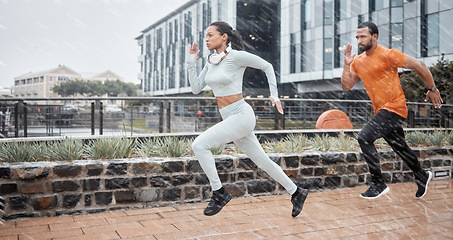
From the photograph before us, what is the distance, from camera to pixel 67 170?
4531 millimetres

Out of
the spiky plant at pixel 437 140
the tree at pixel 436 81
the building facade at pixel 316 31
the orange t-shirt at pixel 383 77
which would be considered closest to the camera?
the orange t-shirt at pixel 383 77

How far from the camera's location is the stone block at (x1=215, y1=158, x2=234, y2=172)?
5.25 m

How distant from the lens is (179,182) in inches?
197

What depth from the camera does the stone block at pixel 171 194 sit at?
194 inches

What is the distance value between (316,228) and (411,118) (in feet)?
31.4

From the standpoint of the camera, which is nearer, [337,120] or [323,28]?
[337,120]

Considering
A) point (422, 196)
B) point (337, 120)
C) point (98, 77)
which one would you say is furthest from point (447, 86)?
point (98, 77)

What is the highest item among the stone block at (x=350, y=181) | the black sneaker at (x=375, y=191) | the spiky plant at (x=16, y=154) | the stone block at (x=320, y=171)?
the spiky plant at (x=16, y=154)

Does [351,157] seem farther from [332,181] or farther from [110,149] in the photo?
[110,149]

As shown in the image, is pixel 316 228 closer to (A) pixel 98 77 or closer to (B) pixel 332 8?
(B) pixel 332 8

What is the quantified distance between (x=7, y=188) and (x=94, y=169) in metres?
0.90

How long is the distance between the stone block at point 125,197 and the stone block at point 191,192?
2.12ft

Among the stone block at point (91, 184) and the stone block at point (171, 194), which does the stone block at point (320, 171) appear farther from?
the stone block at point (91, 184)

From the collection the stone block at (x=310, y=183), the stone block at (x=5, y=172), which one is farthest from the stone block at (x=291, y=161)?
the stone block at (x=5, y=172)
